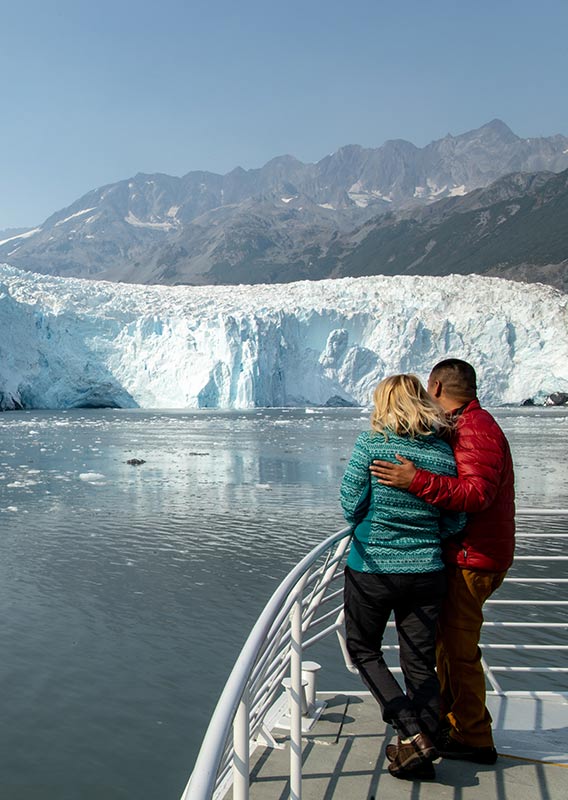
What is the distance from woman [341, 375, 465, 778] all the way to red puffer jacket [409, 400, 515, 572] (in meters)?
0.06

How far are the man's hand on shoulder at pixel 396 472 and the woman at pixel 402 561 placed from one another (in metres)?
0.03

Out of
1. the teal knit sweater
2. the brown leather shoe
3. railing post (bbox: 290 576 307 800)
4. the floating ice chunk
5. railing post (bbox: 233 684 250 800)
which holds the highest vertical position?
the teal knit sweater

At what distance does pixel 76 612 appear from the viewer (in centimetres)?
687

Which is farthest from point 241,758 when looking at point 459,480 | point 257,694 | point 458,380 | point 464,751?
point 458,380

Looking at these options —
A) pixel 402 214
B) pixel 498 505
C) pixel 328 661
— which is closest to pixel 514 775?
pixel 498 505

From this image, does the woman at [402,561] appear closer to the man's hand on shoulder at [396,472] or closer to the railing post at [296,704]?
the man's hand on shoulder at [396,472]

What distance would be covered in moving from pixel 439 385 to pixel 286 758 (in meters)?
1.39

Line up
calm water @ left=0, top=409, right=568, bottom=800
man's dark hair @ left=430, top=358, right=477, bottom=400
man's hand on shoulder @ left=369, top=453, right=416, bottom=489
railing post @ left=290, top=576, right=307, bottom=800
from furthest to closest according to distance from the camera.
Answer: calm water @ left=0, top=409, right=568, bottom=800 → man's dark hair @ left=430, top=358, right=477, bottom=400 → man's hand on shoulder @ left=369, top=453, right=416, bottom=489 → railing post @ left=290, top=576, right=307, bottom=800

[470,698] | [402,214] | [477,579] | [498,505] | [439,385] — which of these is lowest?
[470,698]

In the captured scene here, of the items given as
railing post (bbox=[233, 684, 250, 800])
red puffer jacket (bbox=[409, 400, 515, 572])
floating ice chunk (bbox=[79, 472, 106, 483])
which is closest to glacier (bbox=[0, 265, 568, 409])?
floating ice chunk (bbox=[79, 472, 106, 483])

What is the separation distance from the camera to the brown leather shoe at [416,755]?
2320 mm

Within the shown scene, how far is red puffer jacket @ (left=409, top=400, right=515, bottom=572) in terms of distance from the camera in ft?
7.48

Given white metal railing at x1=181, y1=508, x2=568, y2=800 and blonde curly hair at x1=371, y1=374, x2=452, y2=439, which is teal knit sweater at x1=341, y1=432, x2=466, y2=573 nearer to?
blonde curly hair at x1=371, y1=374, x2=452, y2=439

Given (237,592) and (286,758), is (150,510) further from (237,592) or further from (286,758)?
(286,758)
